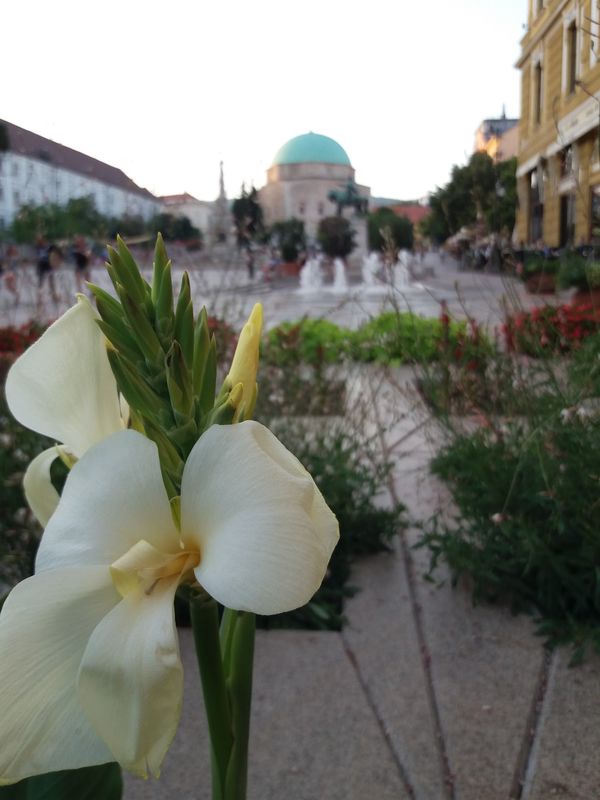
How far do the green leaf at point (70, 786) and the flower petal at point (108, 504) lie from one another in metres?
0.38

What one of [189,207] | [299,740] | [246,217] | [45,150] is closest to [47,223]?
[189,207]

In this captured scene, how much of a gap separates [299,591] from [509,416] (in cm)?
274

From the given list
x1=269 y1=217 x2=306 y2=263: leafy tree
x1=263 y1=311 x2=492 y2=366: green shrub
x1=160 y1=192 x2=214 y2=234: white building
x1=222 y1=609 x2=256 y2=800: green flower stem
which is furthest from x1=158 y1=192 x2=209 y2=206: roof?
x1=269 y1=217 x2=306 y2=263: leafy tree

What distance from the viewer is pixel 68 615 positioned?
1.46 ft

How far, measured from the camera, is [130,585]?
46 centimetres

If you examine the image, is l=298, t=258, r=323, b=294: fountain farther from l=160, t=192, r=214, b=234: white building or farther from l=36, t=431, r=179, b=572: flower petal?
l=36, t=431, r=179, b=572: flower petal

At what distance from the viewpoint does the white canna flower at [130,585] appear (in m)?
0.42

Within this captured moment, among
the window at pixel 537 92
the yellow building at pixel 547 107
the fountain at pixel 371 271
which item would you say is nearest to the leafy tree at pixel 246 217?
the fountain at pixel 371 271

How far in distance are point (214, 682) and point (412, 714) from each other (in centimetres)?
171

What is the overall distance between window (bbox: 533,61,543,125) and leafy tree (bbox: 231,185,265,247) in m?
25.0

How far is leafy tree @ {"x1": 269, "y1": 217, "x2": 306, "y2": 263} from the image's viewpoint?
41.8 metres

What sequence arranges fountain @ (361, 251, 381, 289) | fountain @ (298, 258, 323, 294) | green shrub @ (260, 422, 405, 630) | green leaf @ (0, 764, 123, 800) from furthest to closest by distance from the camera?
fountain @ (298, 258, 323, 294), fountain @ (361, 251, 381, 289), green shrub @ (260, 422, 405, 630), green leaf @ (0, 764, 123, 800)

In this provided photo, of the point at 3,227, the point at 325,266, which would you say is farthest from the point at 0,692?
the point at 325,266

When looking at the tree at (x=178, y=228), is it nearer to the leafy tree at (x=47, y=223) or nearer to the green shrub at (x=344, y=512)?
the leafy tree at (x=47, y=223)
